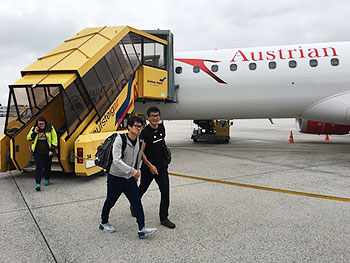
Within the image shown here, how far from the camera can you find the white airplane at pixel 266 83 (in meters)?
9.27

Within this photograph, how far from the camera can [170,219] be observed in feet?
13.0

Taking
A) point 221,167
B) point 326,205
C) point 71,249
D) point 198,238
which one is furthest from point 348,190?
A: point 71,249

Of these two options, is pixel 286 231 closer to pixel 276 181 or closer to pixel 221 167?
pixel 276 181

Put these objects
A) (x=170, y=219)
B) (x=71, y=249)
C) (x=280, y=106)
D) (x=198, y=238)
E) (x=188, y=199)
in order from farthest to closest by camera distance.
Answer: (x=280, y=106)
(x=188, y=199)
(x=170, y=219)
(x=198, y=238)
(x=71, y=249)

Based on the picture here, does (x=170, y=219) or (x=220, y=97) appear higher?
(x=220, y=97)

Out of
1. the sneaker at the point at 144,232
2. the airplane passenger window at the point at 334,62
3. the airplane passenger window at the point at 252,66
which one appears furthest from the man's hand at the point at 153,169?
the airplane passenger window at the point at 334,62

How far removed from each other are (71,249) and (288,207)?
337cm

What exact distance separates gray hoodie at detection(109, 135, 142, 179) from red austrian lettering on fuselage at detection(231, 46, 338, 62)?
772 centimetres

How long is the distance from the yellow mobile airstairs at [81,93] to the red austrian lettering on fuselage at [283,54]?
365cm

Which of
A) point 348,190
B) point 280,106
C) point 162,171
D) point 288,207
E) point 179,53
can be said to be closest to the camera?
point 162,171

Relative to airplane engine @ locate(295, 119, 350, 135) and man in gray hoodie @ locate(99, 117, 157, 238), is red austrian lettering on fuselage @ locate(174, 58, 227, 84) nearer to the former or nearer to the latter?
airplane engine @ locate(295, 119, 350, 135)

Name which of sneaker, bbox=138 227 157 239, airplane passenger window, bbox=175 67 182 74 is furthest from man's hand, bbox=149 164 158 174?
airplane passenger window, bbox=175 67 182 74

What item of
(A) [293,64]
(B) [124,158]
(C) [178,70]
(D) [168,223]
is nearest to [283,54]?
(A) [293,64]

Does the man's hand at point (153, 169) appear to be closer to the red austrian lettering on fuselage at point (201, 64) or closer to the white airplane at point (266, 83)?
the white airplane at point (266, 83)
